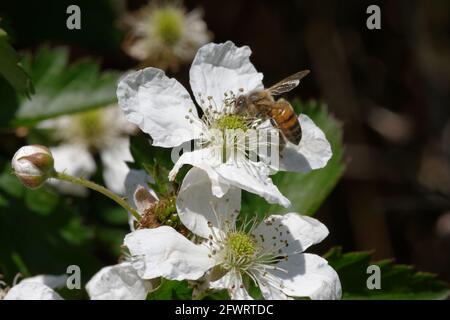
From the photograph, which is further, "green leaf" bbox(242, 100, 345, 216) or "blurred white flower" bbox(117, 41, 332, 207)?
"green leaf" bbox(242, 100, 345, 216)

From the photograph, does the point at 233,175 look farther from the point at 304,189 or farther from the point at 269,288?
the point at 304,189

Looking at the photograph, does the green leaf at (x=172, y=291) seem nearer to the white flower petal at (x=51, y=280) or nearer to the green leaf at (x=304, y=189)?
the green leaf at (x=304, y=189)

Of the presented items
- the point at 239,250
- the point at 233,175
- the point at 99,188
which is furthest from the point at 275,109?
the point at 99,188

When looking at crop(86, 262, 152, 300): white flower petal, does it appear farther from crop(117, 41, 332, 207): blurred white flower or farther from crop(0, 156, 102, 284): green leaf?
Answer: crop(0, 156, 102, 284): green leaf

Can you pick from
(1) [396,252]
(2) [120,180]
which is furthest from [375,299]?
(1) [396,252]

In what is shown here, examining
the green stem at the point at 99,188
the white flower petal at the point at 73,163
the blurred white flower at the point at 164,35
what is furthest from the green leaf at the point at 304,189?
the blurred white flower at the point at 164,35

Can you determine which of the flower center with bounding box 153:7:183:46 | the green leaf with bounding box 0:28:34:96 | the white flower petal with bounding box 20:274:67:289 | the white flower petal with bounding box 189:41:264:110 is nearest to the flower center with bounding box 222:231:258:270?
the white flower petal with bounding box 189:41:264:110
